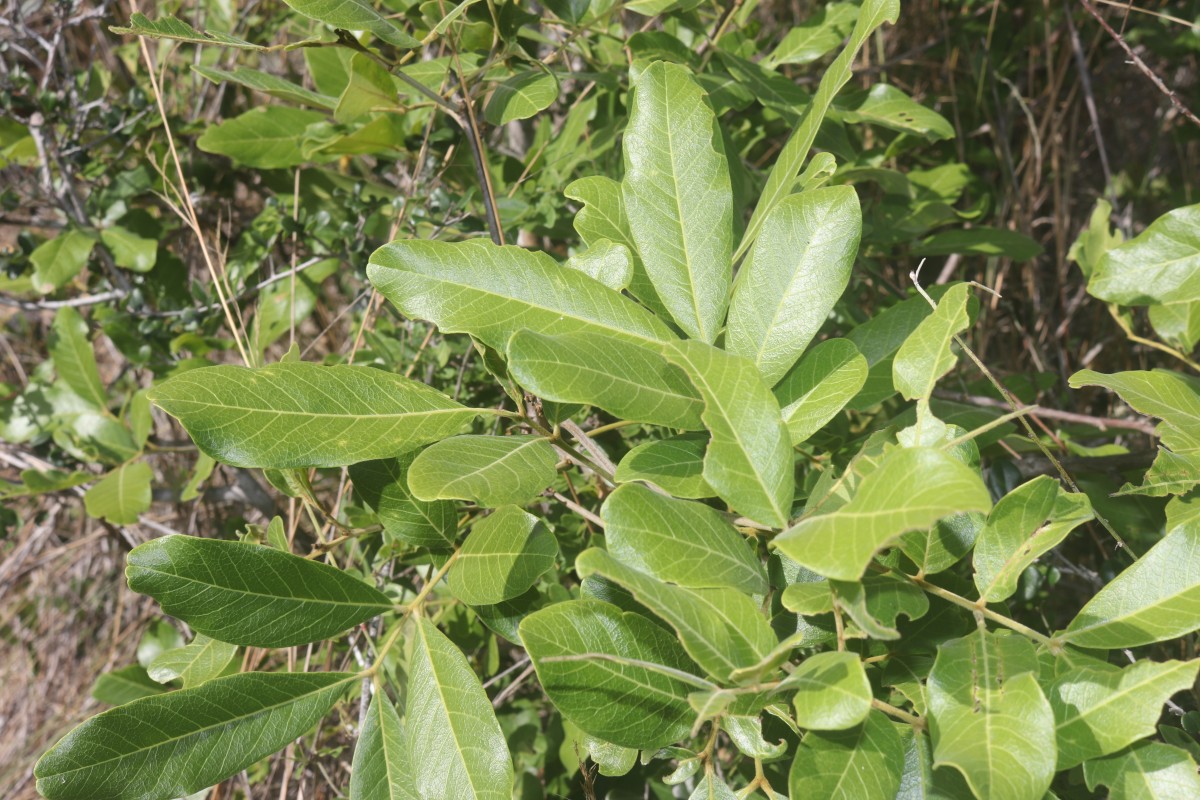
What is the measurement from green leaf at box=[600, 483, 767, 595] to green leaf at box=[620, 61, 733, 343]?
0.15m

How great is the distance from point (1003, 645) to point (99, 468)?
64.2 inches

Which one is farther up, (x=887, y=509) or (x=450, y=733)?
(x=887, y=509)

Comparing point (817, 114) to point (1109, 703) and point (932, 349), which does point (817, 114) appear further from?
point (1109, 703)

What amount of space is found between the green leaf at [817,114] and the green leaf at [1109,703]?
36cm

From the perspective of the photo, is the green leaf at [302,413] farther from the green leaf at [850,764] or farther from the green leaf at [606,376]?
the green leaf at [850,764]

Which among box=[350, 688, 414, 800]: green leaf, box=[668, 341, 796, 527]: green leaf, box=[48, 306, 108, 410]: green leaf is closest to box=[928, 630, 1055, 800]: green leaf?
box=[668, 341, 796, 527]: green leaf

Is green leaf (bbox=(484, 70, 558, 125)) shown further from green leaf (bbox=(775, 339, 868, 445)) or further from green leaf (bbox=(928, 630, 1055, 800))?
green leaf (bbox=(928, 630, 1055, 800))

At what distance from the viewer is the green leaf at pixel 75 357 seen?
4.64ft

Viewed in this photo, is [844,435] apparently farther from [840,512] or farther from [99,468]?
[99,468]

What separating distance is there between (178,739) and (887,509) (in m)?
0.48

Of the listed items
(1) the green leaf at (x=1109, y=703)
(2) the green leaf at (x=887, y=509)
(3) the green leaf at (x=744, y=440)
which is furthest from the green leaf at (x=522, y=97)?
(1) the green leaf at (x=1109, y=703)

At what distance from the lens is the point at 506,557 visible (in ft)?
2.14

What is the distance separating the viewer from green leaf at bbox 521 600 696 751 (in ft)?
A: 1.82

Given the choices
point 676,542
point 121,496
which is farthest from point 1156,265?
point 121,496
